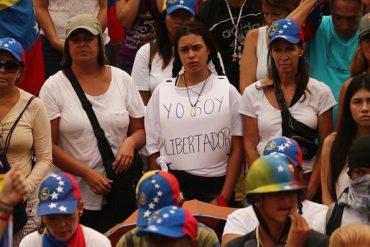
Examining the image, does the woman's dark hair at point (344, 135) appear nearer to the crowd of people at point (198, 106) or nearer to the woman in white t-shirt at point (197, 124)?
the crowd of people at point (198, 106)

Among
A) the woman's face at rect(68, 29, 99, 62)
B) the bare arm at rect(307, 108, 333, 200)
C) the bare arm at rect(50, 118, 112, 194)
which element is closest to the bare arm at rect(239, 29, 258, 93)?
the bare arm at rect(307, 108, 333, 200)

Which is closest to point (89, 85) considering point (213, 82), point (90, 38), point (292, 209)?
point (90, 38)

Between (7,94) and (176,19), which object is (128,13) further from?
(7,94)

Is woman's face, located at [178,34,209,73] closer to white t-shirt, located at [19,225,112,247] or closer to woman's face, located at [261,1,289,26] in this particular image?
woman's face, located at [261,1,289,26]

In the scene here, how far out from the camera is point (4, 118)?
28.9ft

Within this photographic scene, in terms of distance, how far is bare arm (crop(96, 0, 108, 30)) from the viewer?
10.8m

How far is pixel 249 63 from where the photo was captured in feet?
31.6

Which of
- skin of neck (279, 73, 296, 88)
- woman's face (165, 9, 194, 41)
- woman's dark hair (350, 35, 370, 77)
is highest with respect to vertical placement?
woman's face (165, 9, 194, 41)

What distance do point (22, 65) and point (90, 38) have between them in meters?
0.67

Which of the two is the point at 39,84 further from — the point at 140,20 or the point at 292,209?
the point at 292,209

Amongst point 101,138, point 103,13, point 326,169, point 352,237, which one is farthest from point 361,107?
point 103,13

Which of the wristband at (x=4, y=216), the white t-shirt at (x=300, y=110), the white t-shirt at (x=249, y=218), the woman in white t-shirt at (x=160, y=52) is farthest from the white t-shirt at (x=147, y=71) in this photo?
the wristband at (x=4, y=216)

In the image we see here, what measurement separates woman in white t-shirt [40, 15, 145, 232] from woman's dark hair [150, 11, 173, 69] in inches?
21.6

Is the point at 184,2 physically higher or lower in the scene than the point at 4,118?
higher
